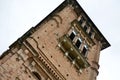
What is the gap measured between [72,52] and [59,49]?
163cm

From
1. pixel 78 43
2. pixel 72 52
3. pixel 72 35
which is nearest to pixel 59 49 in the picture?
pixel 72 52

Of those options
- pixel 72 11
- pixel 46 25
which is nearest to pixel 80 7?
pixel 72 11

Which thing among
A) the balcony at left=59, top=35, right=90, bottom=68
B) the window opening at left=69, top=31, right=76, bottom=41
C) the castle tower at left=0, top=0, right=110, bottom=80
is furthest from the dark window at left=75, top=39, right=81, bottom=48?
the balcony at left=59, top=35, right=90, bottom=68

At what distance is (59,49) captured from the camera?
33375 mm

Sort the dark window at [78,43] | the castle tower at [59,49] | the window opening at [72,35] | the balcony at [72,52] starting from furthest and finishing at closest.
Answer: the dark window at [78,43] < the window opening at [72,35] < the balcony at [72,52] < the castle tower at [59,49]

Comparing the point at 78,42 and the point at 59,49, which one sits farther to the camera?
the point at 78,42

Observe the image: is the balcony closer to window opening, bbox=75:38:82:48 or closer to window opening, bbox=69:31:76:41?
window opening, bbox=69:31:76:41

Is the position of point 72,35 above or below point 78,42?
above

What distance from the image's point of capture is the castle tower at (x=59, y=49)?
1113 inches

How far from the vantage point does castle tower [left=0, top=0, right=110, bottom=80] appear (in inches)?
1113

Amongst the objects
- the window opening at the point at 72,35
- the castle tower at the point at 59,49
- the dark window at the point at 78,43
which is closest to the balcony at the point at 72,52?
the castle tower at the point at 59,49

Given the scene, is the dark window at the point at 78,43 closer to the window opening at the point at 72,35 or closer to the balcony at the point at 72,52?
the window opening at the point at 72,35

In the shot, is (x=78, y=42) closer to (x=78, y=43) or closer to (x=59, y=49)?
(x=78, y=43)

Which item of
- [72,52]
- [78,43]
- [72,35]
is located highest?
[72,35]
